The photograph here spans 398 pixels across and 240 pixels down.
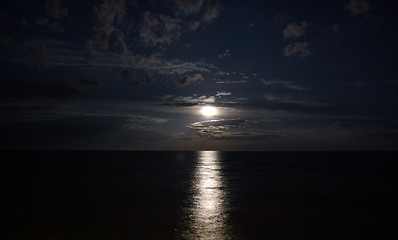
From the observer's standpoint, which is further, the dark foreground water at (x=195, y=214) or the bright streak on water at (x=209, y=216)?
the dark foreground water at (x=195, y=214)

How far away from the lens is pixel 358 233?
2222 centimetres

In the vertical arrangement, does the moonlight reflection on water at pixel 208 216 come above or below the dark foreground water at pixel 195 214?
above

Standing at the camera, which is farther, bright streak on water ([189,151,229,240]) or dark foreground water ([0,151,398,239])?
dark foreground water ([0,151,398,239])

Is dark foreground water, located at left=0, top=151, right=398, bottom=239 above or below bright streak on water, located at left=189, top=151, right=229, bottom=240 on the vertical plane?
below

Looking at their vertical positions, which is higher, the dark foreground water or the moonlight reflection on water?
the moonlight reflection on water

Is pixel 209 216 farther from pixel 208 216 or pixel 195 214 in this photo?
pixel 195 214

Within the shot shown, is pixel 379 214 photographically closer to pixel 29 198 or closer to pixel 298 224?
pixel 298 224

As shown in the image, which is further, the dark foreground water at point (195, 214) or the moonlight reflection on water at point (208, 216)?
the dark foreground water at point (195, 214)

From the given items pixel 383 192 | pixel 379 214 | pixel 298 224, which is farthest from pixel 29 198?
pixel 383 192

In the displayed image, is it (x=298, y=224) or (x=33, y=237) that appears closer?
(x=33, y=237)

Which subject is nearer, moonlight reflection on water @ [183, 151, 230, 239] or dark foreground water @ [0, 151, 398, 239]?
moonlight reflection on water @ [183, 151, 230, 239]

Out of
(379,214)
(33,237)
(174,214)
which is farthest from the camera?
(379,214)

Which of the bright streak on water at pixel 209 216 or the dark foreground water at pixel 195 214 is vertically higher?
the bright streak on water at pixel 209 216

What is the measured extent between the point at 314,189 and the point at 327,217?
19.9 metres
